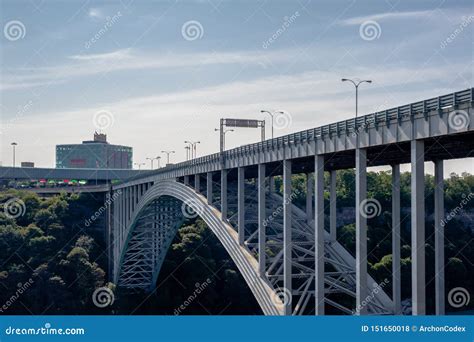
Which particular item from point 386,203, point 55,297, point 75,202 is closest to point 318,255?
point 55,297

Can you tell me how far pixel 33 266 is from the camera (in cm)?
7225

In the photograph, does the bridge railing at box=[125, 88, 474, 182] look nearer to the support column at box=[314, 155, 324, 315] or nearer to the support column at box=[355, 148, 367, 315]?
the support column at box=[355, 148, 367, 315]

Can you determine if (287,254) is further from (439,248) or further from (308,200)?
(439,248)

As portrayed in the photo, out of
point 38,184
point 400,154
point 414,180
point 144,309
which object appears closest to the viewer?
point 414,180

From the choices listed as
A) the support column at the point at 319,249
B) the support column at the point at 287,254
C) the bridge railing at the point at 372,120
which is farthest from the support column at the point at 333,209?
the support column at the point at 319,249

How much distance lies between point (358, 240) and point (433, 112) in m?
5.73

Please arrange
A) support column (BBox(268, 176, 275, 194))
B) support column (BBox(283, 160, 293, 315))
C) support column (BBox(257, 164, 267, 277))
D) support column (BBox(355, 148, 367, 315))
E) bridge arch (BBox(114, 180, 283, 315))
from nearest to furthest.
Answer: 1. support column (BBox(355, 148, 367, 315))
2. support column (BBox(283, 160, 293, 315))
3. bridge arch (BBox(114, 180, 283, 315))
4. support column (BBox(257, 164, 267, 277))
5. support column (BBox(268, 176, 275, 194))

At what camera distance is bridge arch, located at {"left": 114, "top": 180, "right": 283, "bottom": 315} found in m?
31.5

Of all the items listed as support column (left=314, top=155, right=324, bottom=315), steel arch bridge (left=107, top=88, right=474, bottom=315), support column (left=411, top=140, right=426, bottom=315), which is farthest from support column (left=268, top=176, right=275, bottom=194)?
support column (left=411, top=140, right=426, bottom=315)

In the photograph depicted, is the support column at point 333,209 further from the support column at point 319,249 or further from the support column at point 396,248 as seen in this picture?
the support column at point 396,248

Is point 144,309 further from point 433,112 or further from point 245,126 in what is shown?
point 433,112

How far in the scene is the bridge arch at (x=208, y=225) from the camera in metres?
31.5

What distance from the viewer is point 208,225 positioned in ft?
142

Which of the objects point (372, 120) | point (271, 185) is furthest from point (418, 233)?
point (271, 185)
